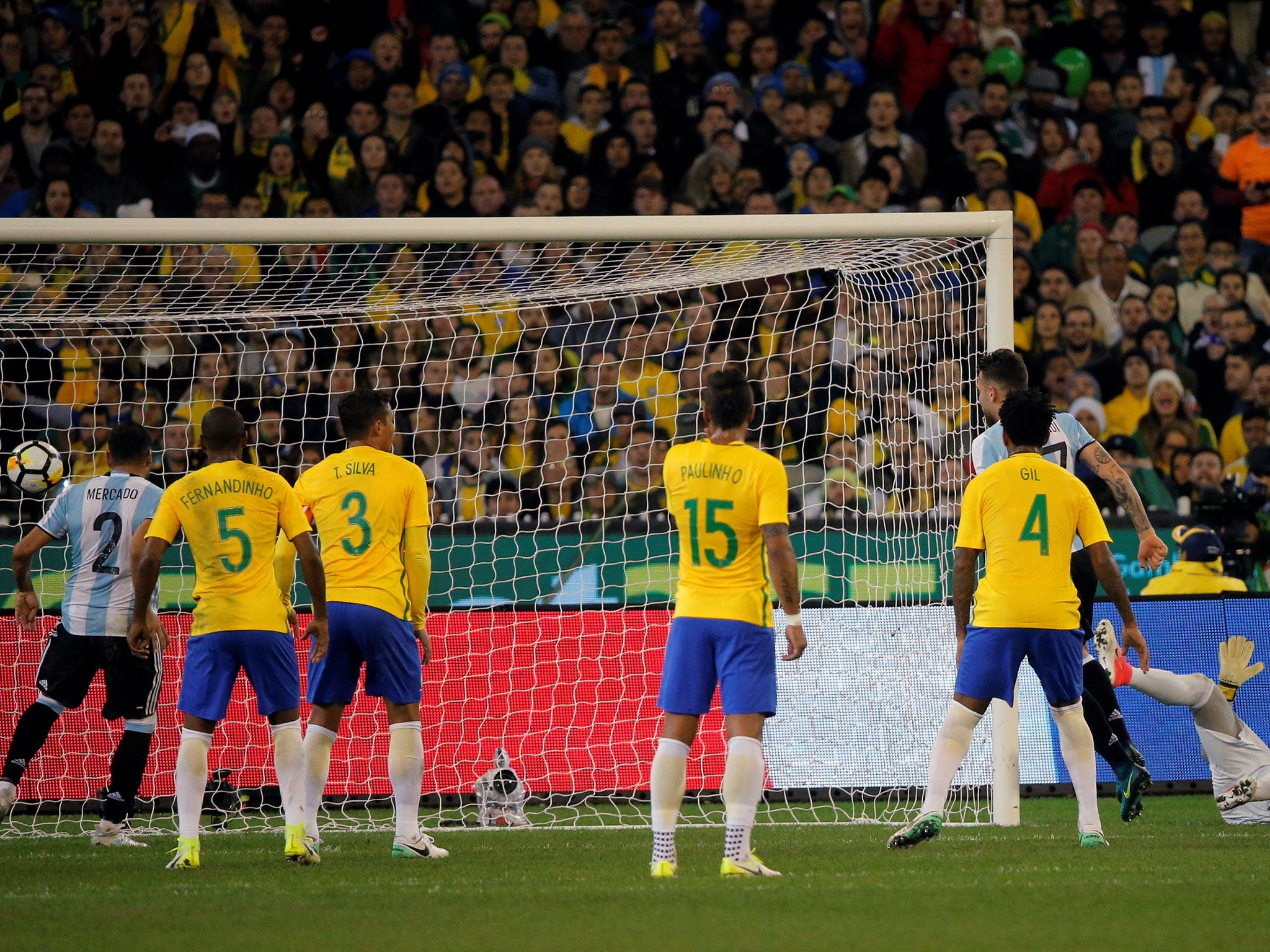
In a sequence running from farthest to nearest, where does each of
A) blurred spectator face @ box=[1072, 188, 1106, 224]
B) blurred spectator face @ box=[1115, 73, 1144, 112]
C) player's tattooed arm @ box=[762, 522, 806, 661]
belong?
blurred spectator face @ box=[1115, 73, 1144, 112], blurred spectator face @ box=[1072, 188, 1106, 224], player's tattooed arm @ box=[762, 522, 806, 661]

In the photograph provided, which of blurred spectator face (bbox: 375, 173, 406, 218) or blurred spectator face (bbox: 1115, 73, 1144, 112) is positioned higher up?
blurred spectator face (bbox: 1115, 73, 1144, 112)

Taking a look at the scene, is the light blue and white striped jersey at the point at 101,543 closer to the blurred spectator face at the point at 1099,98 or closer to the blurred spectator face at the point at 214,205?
the blurred spectator face at the point at 214,205

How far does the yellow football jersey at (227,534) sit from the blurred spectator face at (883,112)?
10.2m

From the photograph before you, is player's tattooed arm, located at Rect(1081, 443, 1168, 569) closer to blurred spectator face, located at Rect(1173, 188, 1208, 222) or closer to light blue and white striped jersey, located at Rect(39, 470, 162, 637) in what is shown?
light blue and white striped jersey, located at Rect(39, 470, 162, 637)

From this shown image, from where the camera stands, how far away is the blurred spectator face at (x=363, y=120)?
15.4 metres

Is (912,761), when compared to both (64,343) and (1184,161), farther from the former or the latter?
(1184,161)

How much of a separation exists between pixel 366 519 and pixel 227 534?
2.05 ft

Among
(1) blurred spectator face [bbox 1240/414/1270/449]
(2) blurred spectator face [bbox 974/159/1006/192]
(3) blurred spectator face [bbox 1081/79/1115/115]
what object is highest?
(3) blurred spectator face [bbox 1081/79/1115/115]

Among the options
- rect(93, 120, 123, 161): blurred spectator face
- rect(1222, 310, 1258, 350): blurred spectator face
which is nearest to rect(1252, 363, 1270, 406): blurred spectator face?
rect(1222, 310, 1258, 350): blurred spectator face

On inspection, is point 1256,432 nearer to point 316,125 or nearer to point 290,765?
point 316,125

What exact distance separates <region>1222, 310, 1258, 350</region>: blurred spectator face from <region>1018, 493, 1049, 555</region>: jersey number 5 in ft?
27.8

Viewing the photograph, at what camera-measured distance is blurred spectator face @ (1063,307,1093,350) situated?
14297mm

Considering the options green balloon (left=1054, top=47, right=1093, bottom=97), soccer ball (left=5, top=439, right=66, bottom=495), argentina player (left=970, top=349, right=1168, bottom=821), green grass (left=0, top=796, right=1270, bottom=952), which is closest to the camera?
green grass (left=0, top=796, right=1270, bottom=952)

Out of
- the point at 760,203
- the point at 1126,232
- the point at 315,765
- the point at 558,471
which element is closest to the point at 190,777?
the point at 315,765
